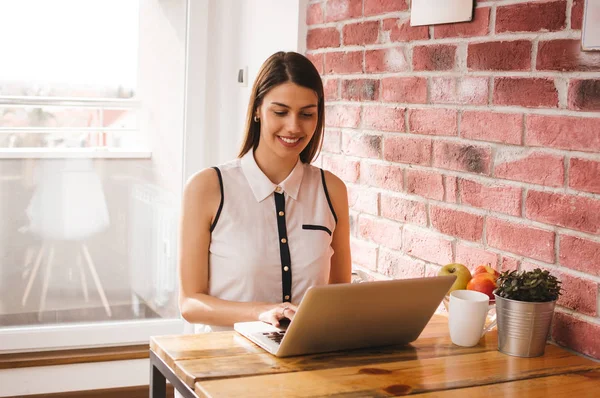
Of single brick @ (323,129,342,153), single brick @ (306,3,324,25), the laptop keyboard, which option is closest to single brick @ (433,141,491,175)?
single brick @ (323,129,342,153)

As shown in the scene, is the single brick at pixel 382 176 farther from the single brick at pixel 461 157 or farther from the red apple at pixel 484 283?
the red apple at pixel 484 283

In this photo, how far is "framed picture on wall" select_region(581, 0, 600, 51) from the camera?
5.59ft

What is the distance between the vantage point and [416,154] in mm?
2338

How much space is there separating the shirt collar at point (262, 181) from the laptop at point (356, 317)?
1.62ft

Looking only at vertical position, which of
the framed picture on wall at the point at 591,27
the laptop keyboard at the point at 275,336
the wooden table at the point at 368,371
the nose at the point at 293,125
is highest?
the framed picture on wall at the point at 591,27

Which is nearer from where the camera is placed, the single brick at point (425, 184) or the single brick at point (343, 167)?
the single brick at point (425, 184)

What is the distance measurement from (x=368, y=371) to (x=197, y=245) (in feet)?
2.33

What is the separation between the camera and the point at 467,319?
1779 mm

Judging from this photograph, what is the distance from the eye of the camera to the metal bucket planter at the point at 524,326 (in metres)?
1.72

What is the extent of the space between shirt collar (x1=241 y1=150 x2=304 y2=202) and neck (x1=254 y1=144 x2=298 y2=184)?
3cm

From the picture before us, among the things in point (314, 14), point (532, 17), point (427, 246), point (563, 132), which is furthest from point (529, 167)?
point (314, 14)

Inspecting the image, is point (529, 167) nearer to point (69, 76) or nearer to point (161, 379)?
point (161, 379)

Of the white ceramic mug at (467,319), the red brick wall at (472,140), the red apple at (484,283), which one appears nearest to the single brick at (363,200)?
the red brick wall at (472,140)

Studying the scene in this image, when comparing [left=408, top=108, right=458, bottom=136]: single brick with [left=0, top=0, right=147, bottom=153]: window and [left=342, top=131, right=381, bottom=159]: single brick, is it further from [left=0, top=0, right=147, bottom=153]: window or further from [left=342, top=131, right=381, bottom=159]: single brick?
[left=0, top=0, right=147, bottom=153]: window
